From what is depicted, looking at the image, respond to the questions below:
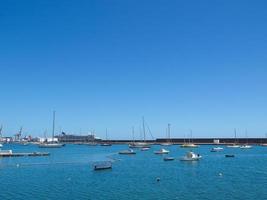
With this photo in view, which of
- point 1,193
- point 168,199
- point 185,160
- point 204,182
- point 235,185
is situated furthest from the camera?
point 185,160

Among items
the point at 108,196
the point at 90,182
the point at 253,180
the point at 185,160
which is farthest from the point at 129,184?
the point at 185,160

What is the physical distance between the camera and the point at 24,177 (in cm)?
6394

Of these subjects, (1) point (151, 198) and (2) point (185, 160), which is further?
(2) point (185, 160)

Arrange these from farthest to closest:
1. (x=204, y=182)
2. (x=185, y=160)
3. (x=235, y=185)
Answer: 1. (x=185, y=160)
2. (x=204, y=182)
3. (x=235, y=185)

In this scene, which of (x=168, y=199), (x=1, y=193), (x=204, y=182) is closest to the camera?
(x=168, y=199)

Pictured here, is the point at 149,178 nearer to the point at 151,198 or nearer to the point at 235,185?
the point at 235,185

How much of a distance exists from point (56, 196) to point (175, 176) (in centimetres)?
2617

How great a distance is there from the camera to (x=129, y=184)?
5509 cm

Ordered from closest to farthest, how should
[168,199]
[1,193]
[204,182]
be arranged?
[168,199] → [1,193] → [204,182]

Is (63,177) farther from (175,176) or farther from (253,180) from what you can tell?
(253,180)

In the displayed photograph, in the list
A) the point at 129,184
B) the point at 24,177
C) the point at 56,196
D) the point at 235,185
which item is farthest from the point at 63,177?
the point at 235,185

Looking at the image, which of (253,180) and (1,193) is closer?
(1,193)

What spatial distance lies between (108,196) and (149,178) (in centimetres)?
1774

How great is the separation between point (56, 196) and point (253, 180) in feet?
103
